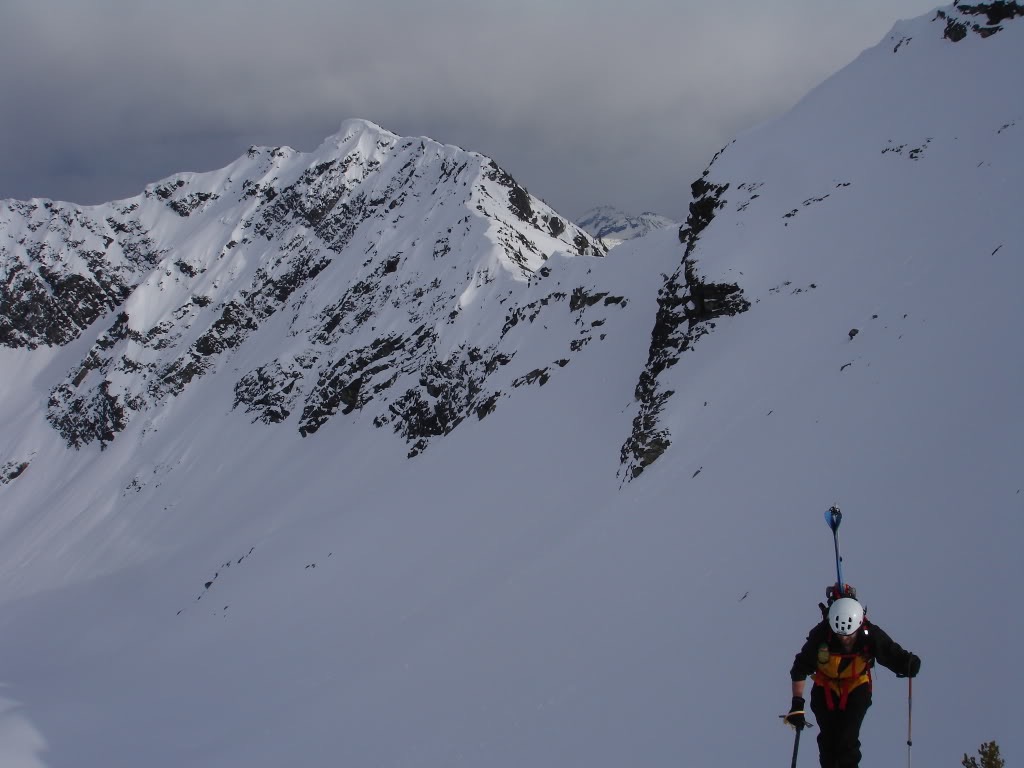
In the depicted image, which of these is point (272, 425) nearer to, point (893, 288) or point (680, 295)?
point (680, 295)

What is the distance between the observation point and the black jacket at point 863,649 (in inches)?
252

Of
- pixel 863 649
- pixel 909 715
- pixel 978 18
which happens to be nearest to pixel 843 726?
pixel 909 715

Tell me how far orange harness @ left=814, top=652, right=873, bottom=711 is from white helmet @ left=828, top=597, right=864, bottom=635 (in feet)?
1.02

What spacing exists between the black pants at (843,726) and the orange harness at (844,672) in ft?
0.13

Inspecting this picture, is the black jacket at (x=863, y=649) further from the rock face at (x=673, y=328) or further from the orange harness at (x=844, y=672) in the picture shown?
the rock face at (x=673, y=328)

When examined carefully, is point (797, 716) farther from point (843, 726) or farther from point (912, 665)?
point (912, 665)

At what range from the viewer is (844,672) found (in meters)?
6.43

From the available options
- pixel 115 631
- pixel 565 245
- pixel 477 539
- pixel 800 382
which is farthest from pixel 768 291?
pixel 115 631

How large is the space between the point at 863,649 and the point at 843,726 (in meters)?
0.79

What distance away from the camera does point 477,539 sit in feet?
102

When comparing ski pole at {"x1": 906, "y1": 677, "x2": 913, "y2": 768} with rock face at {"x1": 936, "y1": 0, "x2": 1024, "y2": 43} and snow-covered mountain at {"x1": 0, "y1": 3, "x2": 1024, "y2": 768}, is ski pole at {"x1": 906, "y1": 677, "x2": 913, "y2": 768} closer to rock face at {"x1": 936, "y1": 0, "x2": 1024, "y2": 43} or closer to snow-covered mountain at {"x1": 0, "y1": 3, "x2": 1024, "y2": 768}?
snow-covered mountain at {"x1": 0, "y1": 3, "x2": 1024, "y2": 768}

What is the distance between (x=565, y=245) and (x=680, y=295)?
44985 millimetres

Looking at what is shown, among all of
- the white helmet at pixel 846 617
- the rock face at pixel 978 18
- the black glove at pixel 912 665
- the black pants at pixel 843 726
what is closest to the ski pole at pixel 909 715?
the black glove at pixel 912 665

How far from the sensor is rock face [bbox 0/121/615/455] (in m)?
58.6
